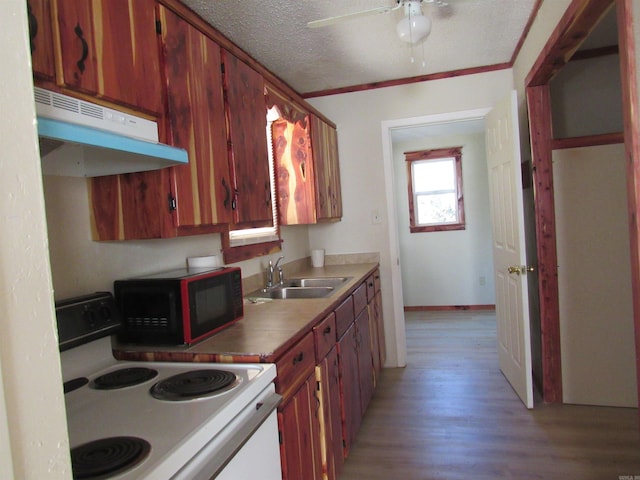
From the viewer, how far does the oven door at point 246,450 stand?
2.93ft

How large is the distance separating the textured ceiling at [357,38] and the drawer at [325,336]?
1.61 metres

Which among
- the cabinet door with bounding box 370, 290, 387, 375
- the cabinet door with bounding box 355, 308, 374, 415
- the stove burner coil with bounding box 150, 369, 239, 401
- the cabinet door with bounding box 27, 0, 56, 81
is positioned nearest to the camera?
the cabinet door with bounding box 27, 0, 56, 81

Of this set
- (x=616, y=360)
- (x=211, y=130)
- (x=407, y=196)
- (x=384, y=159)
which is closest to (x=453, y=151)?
(x=407, y=196)

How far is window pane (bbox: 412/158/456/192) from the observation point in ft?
18.2

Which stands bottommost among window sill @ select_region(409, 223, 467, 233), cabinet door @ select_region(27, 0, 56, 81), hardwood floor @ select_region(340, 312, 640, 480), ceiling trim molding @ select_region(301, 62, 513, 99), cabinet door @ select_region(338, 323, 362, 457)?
hardwood floor @ select_region(340, 312, 640, 480)

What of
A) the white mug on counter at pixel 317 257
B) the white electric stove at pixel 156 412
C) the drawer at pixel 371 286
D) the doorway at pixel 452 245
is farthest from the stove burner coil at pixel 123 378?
the doorway at pixel 452 245

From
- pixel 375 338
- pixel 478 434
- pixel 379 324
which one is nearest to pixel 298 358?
pixel 478 434

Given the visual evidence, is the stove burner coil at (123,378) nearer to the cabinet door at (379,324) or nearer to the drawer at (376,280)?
the cabinet door at (379,324)

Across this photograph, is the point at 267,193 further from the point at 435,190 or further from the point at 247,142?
the point at 435,190

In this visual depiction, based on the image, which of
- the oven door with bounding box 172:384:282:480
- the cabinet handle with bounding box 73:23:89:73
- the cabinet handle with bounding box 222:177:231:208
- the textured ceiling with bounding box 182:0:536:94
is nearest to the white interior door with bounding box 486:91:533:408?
the textured ceiling with bounding box 182:0:536:94

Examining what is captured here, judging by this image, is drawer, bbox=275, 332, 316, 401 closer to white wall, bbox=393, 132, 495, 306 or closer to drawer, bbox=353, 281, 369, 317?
drawer, bbox=353, 281, 369, 317

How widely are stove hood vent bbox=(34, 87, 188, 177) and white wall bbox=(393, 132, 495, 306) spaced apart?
4598mm

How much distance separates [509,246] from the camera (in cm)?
281

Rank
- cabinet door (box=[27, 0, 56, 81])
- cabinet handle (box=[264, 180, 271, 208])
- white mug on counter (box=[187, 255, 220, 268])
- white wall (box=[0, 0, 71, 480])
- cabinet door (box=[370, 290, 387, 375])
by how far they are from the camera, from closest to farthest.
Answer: white wall (box=[0, 0, 71, 480]) → cabinet door (box=[27, 0, 56, 81]) → white mug on counter (box=[187, 255, 220, 268]) → cabinet handle (box=[264, 180, 271, 208]) → cabinet door (box=[370, 290, 387, 375])
